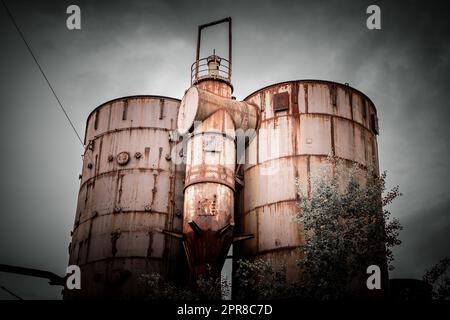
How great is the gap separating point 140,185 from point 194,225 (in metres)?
5.08

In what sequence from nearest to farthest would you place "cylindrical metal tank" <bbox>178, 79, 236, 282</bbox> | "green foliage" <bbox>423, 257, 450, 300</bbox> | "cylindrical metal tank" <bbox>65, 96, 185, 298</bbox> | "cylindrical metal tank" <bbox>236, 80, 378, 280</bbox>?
"green foliage" <bbox>423, 257, 450, 300</bbox>
"cylindrical metal tank" <bbox>178, 79, 236, 282</bbox>
"cylindrical metal tank" <bbox>236, 80, 378, 280</bbox>
"cylindrical metal tank" <bbox>65, 96, 185, 298</bbox>

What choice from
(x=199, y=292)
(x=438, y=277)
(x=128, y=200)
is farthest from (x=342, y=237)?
(x=128, y=200)

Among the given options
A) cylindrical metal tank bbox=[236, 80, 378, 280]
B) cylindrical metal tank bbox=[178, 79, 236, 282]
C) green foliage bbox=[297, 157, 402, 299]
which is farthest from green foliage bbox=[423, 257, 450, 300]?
cylindrical metal tank bbox=[178, 79, 236, 282]

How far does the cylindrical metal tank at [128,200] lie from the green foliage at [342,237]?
698cm

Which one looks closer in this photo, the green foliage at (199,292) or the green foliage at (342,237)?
the green foliage at (342,237)

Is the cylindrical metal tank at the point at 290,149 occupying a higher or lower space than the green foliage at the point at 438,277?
higher

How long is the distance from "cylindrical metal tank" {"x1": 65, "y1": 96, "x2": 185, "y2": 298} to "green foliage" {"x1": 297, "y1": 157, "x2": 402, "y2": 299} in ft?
22.9

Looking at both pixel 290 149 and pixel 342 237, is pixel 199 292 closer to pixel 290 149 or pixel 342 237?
pixel 342 237

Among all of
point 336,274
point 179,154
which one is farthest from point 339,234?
point 179,154

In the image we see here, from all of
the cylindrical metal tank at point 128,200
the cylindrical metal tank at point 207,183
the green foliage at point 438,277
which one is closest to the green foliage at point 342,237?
the green foliage at point 438,277

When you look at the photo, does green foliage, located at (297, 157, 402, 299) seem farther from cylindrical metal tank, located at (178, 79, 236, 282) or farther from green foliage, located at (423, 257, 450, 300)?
cylindrical metal tank, located at (178, 79, 236, 282)

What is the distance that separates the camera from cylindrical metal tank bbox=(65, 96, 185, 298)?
19188 millimetres

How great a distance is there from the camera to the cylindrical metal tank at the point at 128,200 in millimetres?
19188

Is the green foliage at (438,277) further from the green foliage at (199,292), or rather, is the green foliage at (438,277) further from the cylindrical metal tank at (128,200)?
the cylindrical metal tank at (128,200)
